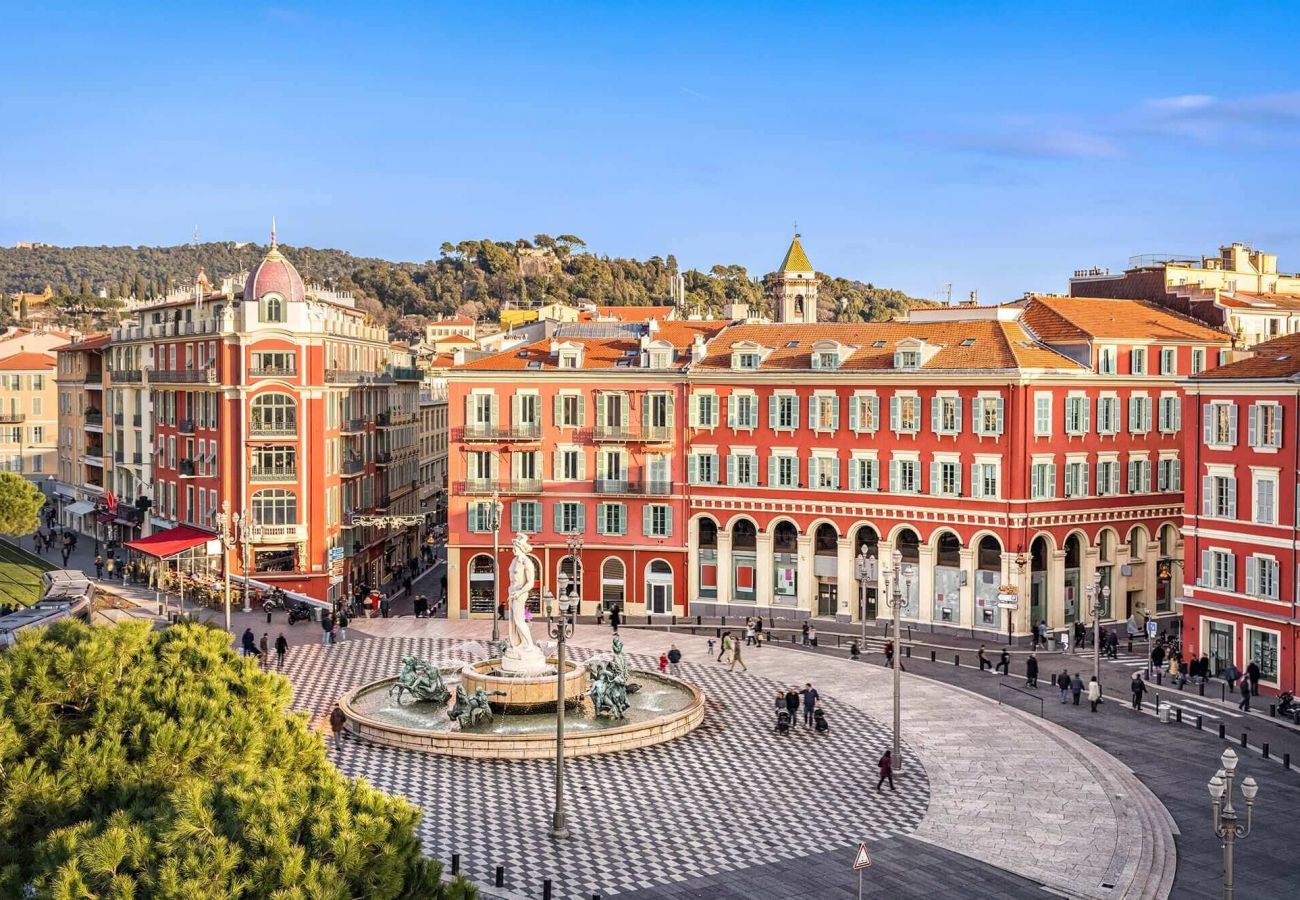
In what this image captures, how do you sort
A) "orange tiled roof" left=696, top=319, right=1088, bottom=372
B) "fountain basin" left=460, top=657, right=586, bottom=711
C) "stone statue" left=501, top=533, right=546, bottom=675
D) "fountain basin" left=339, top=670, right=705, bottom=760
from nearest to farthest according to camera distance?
1. "fountain basin" left=339, top=670, right=705, bottom=760
2. "fountain basin" left=460, top=657, right=586, bottom=711
3. "stone statue" left=501, top=533, right=546, bottom=675
4. "orange tiled roof" left=696, top=319, right=1088, bottom=372

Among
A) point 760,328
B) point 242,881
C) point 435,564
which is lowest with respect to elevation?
point 435,564

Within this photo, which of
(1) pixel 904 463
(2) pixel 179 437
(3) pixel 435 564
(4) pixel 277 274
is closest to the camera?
(1) pixel 904 463

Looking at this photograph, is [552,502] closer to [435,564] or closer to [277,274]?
[277,274]

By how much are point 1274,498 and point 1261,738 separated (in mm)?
Answer: 10933

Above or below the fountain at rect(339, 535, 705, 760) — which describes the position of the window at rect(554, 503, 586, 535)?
above

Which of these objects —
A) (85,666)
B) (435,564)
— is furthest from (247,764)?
(435,564)

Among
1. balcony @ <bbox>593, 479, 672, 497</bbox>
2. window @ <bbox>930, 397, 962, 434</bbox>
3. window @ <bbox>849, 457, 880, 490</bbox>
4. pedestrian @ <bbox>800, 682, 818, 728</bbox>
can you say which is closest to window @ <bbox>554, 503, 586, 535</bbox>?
balcony @ <bbox>593, 479, 672, 497</bbox>

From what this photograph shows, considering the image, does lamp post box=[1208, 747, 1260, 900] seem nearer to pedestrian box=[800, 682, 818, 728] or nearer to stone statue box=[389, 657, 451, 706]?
pedestrian box=[800, 682, 818, 728]

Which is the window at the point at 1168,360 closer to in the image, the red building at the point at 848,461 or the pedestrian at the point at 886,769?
the red building at the point at 848,461

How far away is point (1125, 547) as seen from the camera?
215 feet

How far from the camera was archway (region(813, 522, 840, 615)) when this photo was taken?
219 feet

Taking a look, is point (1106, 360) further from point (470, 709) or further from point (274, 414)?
point (274, 414)

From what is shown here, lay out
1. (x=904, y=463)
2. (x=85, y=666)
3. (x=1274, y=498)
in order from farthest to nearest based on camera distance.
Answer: (x=904, y=463) → (x=1274, y=498) → (x=85, y=666)

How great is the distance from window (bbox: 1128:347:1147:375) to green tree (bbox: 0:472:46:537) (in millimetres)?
58786
